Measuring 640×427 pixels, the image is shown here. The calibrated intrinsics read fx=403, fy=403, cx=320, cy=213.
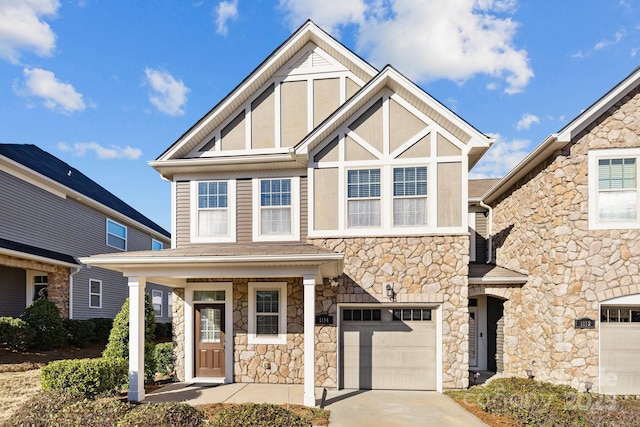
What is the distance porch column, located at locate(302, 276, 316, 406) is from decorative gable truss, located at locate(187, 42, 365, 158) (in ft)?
14.6

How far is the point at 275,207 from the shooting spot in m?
10.9

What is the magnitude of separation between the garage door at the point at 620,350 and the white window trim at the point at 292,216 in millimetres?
7714

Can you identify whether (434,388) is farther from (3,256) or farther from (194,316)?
(3,256)

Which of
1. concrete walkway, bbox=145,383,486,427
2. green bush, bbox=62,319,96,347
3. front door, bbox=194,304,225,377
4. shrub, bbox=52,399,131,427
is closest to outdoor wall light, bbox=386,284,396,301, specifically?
concrete walkway, bbox=145,383,486,427

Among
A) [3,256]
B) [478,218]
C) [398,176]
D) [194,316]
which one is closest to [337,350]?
[194,316]

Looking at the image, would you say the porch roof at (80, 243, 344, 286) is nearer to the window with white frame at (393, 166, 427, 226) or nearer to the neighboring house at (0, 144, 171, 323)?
the window with white frame at (393, 166, 427, 226)

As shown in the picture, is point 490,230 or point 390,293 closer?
point 390,293

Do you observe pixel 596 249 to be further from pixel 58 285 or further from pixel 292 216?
pixel 58 285

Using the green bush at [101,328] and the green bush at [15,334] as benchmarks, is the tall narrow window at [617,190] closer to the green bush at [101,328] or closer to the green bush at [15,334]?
the green bush at [15,334]

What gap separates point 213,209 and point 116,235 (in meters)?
12.4

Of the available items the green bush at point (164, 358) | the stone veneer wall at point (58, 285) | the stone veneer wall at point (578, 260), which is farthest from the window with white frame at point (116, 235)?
the stone veneer wall at point (578, 260)

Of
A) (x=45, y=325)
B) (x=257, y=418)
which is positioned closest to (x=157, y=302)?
(x=45, y=325)

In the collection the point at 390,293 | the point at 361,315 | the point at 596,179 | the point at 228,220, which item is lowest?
the point at 361,315

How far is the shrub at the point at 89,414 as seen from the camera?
658 centimetres
